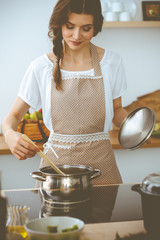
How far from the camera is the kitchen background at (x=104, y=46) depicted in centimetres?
286

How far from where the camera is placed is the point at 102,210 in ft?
3.41

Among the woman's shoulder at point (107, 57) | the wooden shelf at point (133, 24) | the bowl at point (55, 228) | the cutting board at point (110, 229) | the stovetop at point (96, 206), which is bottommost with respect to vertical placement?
the stovetop at point (96, 206)

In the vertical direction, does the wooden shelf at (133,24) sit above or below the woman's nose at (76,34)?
below

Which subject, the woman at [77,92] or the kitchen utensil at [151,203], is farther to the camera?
the woman at [77,92]

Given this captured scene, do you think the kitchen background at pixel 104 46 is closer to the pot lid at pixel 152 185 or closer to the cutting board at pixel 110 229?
the pot lid at pixel 152 185

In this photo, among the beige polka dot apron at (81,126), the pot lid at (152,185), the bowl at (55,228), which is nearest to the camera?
the bowl at (55,228)

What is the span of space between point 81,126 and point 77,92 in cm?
17

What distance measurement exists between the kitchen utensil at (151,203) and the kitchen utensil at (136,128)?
0.57ft

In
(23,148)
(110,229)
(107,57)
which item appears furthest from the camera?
(107,57)

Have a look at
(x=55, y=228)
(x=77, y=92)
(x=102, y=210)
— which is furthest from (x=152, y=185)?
(x=77, y=92)

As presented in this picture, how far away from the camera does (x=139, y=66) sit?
3109mm

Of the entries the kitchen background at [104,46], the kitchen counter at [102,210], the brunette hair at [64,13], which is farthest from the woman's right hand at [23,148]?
the kitchen background at [104,46]

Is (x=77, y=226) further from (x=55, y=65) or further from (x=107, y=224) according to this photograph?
(x=55, y=65)

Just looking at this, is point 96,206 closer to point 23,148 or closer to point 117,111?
point 23,148
